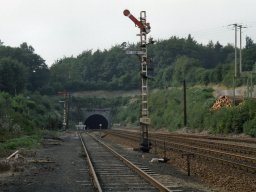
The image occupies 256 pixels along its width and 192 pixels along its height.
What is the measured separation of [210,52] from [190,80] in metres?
62.4

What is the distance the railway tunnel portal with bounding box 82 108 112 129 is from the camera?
10992cm

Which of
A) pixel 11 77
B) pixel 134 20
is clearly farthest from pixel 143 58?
pixel 11 77

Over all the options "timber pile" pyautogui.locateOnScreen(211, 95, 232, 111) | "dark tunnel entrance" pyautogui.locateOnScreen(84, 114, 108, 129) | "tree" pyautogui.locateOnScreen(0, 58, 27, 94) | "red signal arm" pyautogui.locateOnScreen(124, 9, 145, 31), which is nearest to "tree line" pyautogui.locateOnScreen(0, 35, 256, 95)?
"tree" pyautogui.locateOnScreen(0, 58, 27, 94)

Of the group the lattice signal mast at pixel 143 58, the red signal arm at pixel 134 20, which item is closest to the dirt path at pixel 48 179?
the lattice signal mast at pixel 143 58

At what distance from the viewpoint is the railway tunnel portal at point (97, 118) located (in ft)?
361

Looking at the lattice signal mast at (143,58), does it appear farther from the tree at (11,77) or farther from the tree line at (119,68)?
the tree at (11,77)

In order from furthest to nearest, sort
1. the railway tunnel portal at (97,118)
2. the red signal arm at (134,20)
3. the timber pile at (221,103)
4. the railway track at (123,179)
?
the railway tunnel portal at (97,118)
the timber pile at (221,103)
the red signal arm at (134,20)
the railway track at (123,179)

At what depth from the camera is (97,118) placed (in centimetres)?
11844

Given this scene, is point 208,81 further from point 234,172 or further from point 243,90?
point 234,172

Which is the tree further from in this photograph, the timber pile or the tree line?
the timber pile

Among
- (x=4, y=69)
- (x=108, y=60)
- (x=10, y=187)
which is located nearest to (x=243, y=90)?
(x=4, y=69)

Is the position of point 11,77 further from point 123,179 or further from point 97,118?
point 123,179

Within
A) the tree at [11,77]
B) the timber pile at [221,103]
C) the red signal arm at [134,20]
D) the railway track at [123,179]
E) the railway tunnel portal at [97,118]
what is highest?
the tree at [11,77]

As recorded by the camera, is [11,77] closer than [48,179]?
No
